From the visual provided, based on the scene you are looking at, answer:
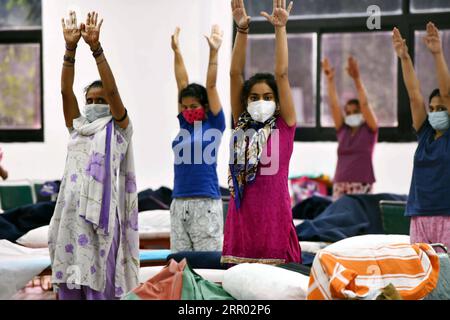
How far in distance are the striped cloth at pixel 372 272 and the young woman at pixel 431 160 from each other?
1386mm

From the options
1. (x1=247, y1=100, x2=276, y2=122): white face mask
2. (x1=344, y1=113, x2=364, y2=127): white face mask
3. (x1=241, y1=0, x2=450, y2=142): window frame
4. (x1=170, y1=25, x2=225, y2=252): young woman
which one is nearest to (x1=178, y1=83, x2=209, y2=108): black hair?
(x1=170, y1=25, x2=225, y2=252): young woman

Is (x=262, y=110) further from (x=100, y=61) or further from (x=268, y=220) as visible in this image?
(x=100, y=61)

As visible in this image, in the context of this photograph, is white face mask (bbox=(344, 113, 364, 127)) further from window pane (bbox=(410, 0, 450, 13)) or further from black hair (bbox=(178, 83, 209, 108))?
black hair (bbox=(178, 83, 209, 108))

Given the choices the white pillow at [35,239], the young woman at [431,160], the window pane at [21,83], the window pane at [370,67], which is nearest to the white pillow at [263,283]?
the young woman at [431,160]

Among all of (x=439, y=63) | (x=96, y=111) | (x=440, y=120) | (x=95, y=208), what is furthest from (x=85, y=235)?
(x=439, y=63)

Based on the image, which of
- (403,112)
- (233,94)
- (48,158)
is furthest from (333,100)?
(233,94)

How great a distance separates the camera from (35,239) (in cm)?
563

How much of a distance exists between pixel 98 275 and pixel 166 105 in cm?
480

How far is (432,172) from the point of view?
4.49 metres

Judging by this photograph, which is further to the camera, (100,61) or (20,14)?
(20,14)

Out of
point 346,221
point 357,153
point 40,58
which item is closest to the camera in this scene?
point 346,221

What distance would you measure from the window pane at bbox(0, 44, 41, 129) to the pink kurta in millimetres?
5258

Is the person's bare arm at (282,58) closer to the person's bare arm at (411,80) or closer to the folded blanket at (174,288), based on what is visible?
the person's bare arm at (411,80)

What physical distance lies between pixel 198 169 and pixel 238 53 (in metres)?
1.10
